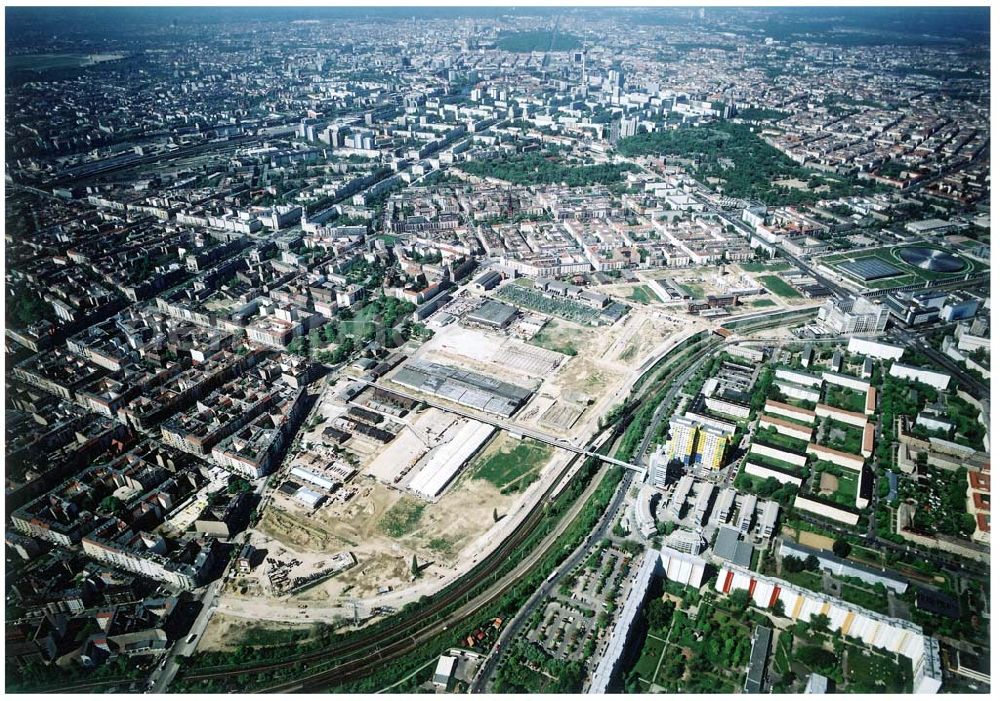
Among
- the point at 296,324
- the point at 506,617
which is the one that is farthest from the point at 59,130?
the point at 506,617

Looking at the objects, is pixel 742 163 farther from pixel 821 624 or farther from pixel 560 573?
pixel 560 573

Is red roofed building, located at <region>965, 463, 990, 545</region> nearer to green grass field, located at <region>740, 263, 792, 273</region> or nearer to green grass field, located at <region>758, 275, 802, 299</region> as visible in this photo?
green grass field, located at <region>758, 275, 802, 299</region>

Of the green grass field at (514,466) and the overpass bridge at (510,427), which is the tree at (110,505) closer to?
the overpass bridge at (510,427)

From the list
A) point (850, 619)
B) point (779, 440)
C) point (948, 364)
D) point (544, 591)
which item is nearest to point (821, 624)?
point (850, 619)

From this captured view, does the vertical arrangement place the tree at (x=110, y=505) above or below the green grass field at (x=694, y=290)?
below

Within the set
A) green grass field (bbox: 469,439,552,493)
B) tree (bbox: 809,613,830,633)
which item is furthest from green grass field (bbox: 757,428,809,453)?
green grass field (bbox: 469,439,552,493)

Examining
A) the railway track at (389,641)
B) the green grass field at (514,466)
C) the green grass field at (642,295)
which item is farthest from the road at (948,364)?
the railway track at (389,641)
